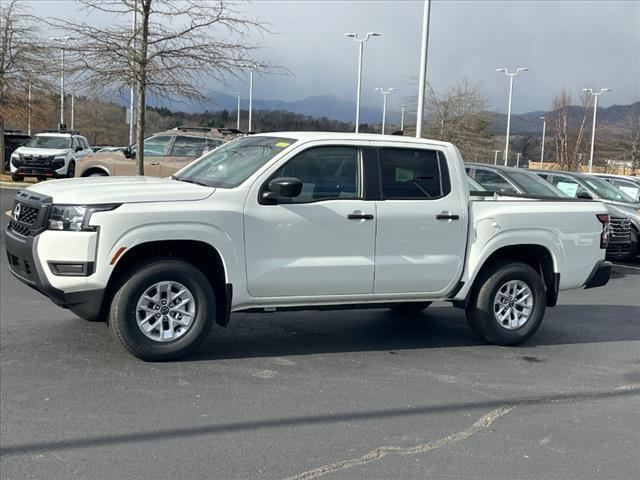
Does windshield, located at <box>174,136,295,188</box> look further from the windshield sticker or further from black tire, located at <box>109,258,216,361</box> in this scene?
the windshield sticker

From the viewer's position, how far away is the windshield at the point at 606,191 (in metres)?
15.2

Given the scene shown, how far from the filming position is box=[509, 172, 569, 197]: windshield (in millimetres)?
12430

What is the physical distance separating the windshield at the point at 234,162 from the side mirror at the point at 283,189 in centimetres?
28

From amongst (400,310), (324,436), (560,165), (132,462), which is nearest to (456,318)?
(400,310)

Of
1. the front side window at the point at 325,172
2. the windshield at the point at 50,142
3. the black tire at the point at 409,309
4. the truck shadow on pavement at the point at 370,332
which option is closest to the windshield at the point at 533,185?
the truck shadow on pavement at the point at 370,332

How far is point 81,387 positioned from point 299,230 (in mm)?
2125

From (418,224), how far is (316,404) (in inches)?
85.1

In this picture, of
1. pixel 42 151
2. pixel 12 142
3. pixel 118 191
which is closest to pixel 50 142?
pixel 42 151

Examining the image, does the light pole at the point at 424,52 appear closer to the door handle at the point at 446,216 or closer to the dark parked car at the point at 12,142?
the door handle at the point at 446,216

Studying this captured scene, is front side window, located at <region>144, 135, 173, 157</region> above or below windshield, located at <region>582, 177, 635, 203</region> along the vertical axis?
above

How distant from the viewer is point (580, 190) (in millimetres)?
14867

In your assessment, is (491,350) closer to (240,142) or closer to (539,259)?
(539,259)

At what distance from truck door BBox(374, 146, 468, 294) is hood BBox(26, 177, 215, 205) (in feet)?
5.30

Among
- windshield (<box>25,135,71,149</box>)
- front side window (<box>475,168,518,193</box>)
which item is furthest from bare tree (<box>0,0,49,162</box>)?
front side window (<box>475,168,518,193</box>)
